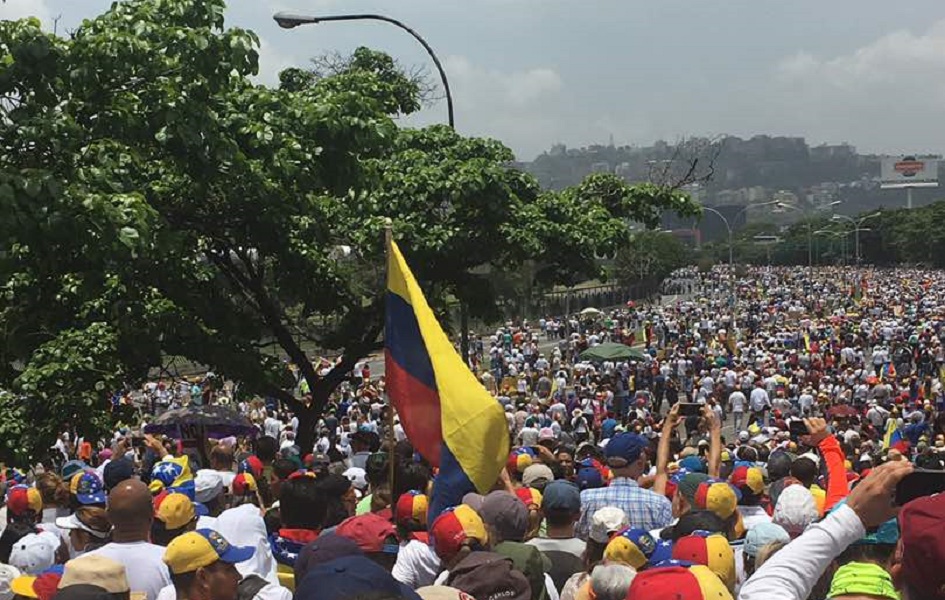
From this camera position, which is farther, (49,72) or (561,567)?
(49,72)

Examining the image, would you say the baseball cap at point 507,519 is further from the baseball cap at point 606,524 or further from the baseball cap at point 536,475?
the baseball cap at point 536,475

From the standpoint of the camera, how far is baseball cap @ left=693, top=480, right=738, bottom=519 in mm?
6099

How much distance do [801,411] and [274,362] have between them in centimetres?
1630

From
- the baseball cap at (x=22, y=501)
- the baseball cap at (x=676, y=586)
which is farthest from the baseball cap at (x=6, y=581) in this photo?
the baseball cap at (x=676, y=586)

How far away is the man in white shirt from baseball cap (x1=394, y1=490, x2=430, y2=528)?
1.29m

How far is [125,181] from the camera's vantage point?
9156 mm

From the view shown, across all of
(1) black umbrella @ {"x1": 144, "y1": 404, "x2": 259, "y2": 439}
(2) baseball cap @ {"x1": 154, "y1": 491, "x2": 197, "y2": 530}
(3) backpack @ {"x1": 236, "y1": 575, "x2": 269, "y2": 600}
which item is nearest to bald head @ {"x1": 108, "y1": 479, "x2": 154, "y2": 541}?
(2) baseball cap @ {"x1": 154, "y1": 491, "x2": 197, "y2": 530}

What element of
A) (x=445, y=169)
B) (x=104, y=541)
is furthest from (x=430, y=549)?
(x=445, y=169)

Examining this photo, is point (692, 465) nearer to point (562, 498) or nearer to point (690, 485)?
point (690, 485)

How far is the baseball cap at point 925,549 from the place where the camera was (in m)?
2.56

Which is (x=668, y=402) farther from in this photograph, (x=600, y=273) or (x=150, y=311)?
(x=150, y=311)

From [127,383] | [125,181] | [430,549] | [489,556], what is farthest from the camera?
[127,383]

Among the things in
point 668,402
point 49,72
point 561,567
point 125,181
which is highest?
point 49,72

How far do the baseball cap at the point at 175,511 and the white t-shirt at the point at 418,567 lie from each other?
1.12 m
